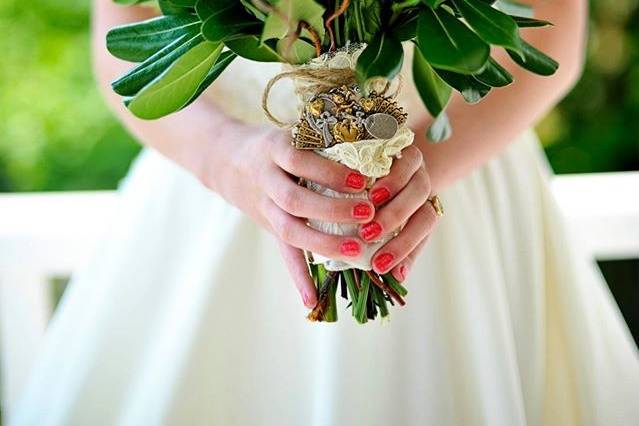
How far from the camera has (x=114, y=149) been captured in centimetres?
356

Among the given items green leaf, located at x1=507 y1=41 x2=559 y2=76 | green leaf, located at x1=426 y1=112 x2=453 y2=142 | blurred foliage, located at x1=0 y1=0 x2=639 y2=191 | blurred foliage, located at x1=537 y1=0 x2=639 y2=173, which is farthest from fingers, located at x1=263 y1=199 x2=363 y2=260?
blurred foliage, located at x1=537 y1=0 x2=639 y2=173

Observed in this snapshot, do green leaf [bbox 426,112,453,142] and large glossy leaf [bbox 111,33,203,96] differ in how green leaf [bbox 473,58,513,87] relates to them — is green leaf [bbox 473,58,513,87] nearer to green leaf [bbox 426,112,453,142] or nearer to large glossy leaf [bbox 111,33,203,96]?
green leaf [bbox 426,112,453,142]

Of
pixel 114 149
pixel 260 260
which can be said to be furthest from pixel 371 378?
pixel 114 149

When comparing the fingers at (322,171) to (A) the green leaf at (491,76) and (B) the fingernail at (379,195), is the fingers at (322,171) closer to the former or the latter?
(B) the fingernail at (379,195)

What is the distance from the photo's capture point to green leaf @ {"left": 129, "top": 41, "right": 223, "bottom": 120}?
Answer: 79 cm

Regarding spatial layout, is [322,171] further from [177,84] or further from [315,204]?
[177,84]

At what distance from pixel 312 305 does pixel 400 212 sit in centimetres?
14

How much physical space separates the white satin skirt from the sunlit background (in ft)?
7.81

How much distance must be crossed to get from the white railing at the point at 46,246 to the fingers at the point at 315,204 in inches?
31.2

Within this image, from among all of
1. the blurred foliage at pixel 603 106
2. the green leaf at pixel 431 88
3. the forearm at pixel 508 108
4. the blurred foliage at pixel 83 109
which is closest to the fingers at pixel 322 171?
the green leaf at pixel 431 88

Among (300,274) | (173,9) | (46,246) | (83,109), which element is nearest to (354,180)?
(300,274)

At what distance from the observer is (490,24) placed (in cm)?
75

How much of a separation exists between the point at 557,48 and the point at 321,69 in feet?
1.49

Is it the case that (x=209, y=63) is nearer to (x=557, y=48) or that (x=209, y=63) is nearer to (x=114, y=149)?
(x=557, y=48)
